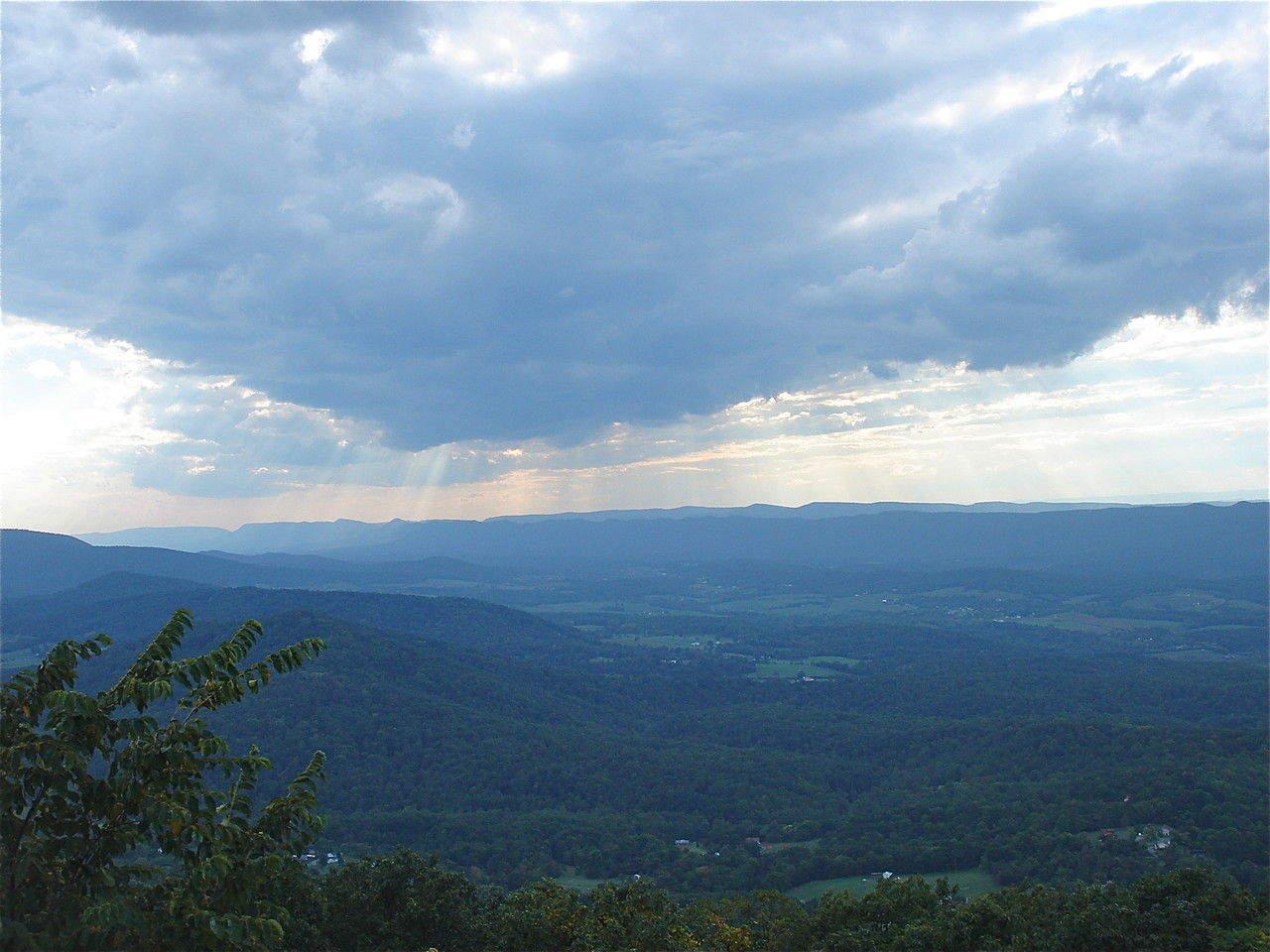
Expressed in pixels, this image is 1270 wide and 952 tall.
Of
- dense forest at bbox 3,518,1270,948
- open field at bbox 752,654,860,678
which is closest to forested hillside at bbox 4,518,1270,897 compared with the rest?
dense forest at bbox 3,518,1270,948

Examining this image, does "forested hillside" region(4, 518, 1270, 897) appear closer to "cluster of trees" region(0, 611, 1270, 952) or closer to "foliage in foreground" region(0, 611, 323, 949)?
"cluster of trees" region(0, 611, 1270, 952)

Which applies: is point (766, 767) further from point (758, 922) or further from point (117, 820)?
point (117, 820)

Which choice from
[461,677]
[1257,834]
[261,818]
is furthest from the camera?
[461,677]

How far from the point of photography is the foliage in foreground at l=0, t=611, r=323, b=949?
22.5ft

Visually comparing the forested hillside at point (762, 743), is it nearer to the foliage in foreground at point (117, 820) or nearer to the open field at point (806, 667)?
the open field at point (806, 667)

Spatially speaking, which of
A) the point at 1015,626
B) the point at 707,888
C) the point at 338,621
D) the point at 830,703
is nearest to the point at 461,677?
the point at 338,621

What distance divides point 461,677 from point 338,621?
2036cm

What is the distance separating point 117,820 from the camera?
738cm

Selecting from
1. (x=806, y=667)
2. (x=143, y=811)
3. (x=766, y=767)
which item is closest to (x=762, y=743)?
(x=766, y=767)

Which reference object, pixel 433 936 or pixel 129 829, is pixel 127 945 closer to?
pixel 129 829

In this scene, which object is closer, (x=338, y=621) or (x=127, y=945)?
(x=127, y=945)

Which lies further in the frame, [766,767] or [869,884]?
[766,767]

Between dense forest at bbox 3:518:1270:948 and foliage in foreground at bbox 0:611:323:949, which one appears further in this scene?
dense forest at bbox 3:518:1270:948

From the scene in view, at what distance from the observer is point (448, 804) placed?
70688 millimetres
